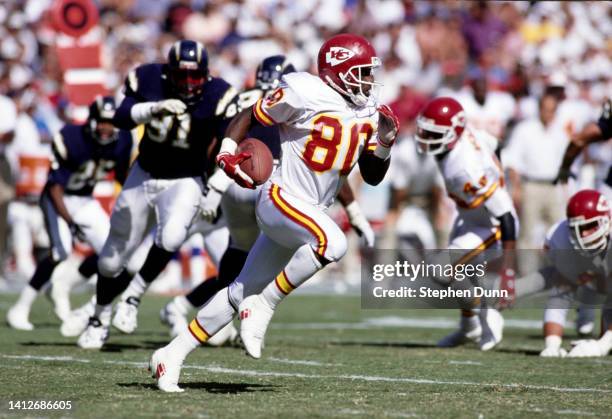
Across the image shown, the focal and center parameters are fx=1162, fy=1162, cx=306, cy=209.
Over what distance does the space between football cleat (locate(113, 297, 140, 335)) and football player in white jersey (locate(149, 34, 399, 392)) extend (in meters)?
1.86

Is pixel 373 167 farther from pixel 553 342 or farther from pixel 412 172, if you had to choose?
pixel 412 172

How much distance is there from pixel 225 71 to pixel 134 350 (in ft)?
27.9

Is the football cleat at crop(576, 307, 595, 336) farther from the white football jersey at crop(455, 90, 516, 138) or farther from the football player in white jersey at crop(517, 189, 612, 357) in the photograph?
the white football jersey at crop(455, 90, 516, 138)

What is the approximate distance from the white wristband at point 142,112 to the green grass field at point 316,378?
142cm

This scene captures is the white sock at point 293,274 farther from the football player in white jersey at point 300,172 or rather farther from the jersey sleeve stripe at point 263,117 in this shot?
the jersey sleeve stripe at point 263,117

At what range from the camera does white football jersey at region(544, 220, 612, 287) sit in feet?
25.1

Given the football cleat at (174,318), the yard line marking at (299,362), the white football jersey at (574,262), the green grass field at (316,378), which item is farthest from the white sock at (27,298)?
the white football jersey at (574,262)

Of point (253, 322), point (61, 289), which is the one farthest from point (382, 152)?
point (61, 289)

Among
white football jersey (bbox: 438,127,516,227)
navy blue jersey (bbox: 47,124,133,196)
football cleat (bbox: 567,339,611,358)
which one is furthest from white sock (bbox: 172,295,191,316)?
football cleat (bbox: 567,339,611,358)

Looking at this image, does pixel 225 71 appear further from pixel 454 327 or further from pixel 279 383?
pixel 279 383

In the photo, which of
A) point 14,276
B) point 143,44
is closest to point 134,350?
point 14,276

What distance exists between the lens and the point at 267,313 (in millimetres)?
5246

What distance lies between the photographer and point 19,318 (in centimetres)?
900

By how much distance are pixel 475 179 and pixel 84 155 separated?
10.2 ft
